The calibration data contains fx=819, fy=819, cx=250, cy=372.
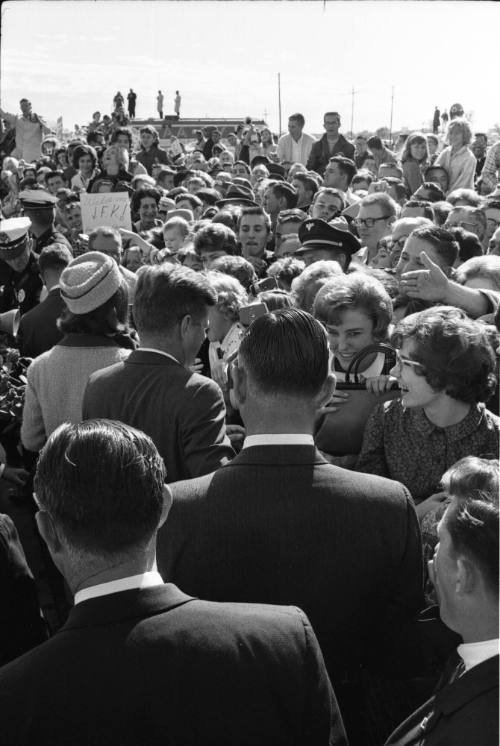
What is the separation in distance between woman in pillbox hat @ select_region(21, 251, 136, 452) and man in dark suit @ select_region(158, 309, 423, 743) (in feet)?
4.48

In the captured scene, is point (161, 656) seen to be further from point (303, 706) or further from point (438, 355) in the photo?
point (438, 355)

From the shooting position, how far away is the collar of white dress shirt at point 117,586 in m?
1.45

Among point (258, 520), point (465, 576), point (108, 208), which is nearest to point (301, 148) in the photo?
point (108, 208)

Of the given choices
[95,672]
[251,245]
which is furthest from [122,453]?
[251,245]

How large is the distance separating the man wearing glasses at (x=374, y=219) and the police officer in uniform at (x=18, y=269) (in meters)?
2.25

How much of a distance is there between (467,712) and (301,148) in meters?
10.5

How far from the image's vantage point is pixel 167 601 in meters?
1.45

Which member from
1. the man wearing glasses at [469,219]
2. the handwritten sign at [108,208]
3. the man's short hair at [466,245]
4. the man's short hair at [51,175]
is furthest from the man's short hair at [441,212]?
the man's short hair at [51,175]

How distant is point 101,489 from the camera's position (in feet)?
4.99

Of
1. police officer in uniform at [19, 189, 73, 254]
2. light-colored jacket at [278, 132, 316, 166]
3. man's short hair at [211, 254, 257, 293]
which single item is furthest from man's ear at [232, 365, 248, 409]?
light-colored jacket at [278, 132, 316, 166]

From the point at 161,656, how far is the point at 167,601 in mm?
100

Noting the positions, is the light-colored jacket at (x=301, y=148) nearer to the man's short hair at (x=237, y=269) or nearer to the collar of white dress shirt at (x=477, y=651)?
the man's short hair at (x=237, y=269)

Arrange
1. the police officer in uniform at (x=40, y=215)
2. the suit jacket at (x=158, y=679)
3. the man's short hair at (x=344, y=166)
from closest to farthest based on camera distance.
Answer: the suit jacket at (x=158, y=679)
the police officer in uniform at (x=40, y=215)
the man's short hair at (x=344, y=166)

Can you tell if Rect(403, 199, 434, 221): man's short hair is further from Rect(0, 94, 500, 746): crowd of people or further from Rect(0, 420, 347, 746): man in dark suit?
Rect(0, 420, 347, 746): man in dark suit
